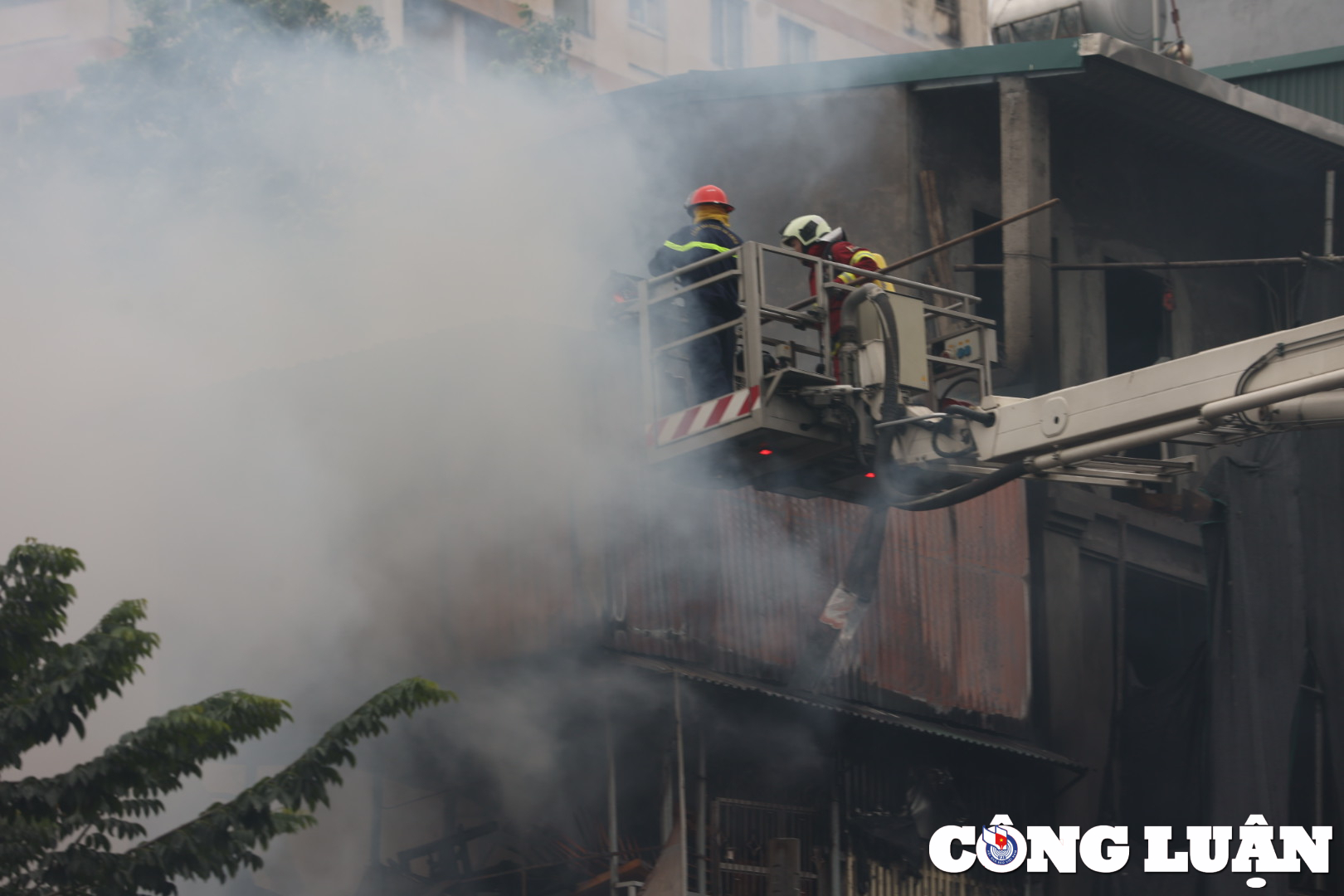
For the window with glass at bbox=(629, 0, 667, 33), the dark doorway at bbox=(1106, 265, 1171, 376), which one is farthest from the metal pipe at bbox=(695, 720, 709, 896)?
the window with glass at bbox=(629, 0, 667, 33)

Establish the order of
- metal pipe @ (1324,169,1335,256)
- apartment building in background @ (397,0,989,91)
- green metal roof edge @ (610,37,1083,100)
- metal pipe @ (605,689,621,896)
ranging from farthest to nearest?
apartment building in background @ (397,0,989,91)
metal pipe @ (1324,169,1335,256)
green metal roof edge @ (610,37,1083,100)
metal pipe @ (605,689,621,896)

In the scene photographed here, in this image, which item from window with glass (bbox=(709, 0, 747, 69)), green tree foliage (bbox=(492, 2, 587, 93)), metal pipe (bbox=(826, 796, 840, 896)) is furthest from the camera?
window with glass (bbox=(709, 0, 747, 69))

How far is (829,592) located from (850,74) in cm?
457

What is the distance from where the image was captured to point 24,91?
23.8 metres

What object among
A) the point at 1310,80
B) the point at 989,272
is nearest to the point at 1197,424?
the point at 989,272

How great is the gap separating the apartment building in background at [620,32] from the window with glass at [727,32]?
2 centimetres

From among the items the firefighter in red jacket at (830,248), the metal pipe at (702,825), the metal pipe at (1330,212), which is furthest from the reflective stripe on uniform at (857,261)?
the metal pipe at (1330,212)

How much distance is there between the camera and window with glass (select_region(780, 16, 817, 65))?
116 ft

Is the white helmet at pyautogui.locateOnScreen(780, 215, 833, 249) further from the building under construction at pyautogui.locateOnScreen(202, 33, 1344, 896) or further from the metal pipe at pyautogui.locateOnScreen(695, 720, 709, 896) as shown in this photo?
the metal pipe at pyautogui.locateOnScreen(695, 720, 709, 896)

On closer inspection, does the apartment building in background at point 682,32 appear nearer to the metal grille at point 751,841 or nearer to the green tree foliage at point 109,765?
the metal grille at point 751,841

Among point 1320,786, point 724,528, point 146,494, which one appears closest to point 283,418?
point 146,494

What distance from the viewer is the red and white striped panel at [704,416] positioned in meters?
8.52

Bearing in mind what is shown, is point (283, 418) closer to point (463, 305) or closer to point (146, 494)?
point (146, 494)

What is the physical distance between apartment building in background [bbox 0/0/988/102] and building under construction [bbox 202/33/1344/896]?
14.2 metres
